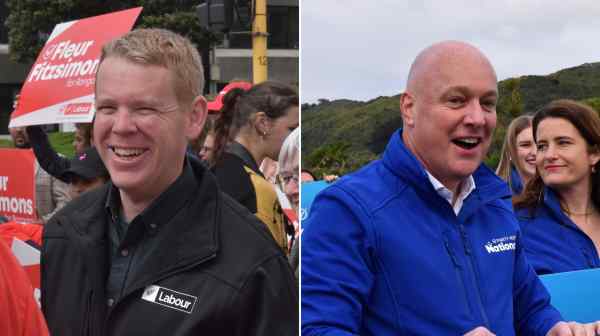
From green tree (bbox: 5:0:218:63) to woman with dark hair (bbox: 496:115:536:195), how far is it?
14606 mm

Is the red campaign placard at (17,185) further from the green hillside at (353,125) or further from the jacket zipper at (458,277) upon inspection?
the jacket zipper at (458,277)

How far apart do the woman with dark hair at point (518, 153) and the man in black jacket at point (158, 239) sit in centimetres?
302

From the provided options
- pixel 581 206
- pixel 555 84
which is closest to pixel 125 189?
pixel 581 206

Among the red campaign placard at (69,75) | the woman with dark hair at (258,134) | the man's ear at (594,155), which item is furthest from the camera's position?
the red campaign placard at (69,75)

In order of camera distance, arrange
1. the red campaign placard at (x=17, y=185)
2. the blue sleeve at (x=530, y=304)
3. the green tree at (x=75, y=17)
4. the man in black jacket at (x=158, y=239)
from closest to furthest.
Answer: the man in black jacket at (x=158, y=239)
the blue sleeve at (x=530, y=304)
the red campaign placard at (x=17, y=185)
the green tree at (x=75, y=17)

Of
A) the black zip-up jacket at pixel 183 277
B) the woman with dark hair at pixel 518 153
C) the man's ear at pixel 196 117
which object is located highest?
the man's ear at pixel 196 117

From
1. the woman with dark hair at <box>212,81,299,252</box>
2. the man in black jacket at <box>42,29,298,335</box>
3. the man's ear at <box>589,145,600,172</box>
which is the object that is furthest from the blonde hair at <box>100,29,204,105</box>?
the man's ear at <box>589,145,600,172</box>

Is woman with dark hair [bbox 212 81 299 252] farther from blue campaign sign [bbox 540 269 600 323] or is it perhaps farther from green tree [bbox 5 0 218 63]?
green tree [bbox 5 0 218 63]

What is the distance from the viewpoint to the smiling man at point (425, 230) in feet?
4.58

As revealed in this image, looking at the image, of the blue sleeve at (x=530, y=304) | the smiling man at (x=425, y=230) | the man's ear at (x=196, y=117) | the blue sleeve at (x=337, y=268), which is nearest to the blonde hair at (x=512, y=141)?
the blue sleeve at (x=530, y=304)

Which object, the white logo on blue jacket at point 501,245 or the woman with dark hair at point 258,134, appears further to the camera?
the woman with dark hair at point 258,134

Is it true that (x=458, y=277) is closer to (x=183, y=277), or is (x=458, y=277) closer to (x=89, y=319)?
(x=183, y=277)

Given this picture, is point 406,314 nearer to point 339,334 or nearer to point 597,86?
point 339,334

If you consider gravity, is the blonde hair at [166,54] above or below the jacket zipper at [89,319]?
above
